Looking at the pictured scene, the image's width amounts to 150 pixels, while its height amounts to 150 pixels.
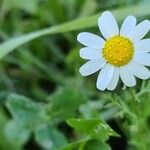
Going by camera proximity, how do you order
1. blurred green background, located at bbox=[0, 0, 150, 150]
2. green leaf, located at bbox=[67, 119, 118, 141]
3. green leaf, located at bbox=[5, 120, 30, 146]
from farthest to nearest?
green leaf, located at bbox=[5, 120, 30, 146]
blurred green background, located at bbox=[0, 0, 150, 150]
green leaf, located at bbox=[67, 119, 118, 141]

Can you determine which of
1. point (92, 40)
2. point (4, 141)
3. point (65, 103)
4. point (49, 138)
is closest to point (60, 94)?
point (65, 103)

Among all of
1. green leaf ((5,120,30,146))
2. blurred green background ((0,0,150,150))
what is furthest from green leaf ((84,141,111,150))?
green leaf ((5,120,30,146))

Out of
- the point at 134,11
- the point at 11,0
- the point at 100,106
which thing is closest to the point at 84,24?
the point at 134,11

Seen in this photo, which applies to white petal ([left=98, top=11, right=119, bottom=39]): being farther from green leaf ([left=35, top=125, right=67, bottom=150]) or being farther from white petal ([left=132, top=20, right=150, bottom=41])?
green leaf ([left=35, top=125, right=67, bottom=150])

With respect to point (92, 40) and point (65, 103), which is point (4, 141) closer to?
point (65, 103)

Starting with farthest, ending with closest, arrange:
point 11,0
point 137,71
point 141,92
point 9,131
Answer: point 11,0, point 9,131, point 141,92, point 137,71

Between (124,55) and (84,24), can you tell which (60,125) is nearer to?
(84,24)

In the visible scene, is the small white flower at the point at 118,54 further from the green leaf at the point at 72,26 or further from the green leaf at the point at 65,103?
the green leaf at the point at 65,103
